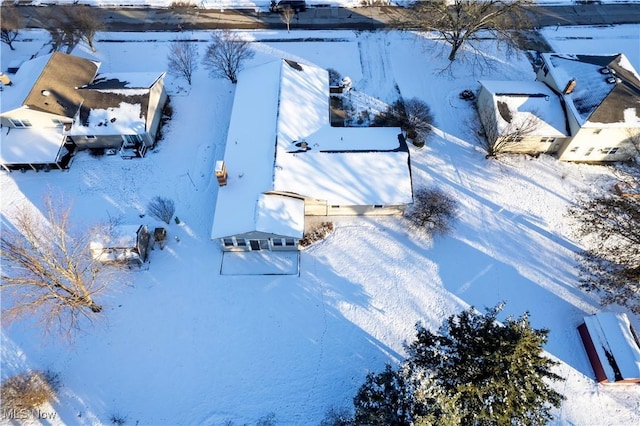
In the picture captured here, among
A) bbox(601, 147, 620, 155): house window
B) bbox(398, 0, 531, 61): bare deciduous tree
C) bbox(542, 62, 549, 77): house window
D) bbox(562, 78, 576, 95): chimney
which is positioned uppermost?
bbox(398, 0, 531, 61): bare deciduous tree

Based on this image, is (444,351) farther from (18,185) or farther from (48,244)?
(18,185)

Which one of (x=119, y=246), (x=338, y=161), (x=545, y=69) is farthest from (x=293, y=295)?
(x=545, y=69)

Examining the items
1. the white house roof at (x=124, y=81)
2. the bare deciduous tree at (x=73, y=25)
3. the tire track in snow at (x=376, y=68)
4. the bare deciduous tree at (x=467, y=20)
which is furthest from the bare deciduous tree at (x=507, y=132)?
the bare deciduous tree at (x=73, y=25)

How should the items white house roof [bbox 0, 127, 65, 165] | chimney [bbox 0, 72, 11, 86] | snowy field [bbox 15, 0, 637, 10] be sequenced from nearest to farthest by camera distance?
white house roof [bbox 0, 127, 65, 165]
chimney [bbox 0, 72, 11, 86]
snowy field [bbox 15, 0, 637, 10]

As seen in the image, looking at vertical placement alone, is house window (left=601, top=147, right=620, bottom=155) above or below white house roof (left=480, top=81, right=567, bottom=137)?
below

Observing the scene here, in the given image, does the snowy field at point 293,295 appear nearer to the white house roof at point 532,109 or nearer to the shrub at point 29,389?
the shrub at point 29,389

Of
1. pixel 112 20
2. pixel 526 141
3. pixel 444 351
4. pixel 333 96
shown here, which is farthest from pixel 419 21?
pixel 444 351

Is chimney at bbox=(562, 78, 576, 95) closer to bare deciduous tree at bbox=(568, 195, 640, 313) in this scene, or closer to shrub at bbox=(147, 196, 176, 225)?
bare deciduous tree at bbox=(568, 195, 640, 313)

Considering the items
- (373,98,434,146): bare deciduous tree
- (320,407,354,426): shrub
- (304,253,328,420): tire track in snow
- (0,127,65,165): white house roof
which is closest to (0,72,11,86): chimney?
(0,127,65,165): white house roof
